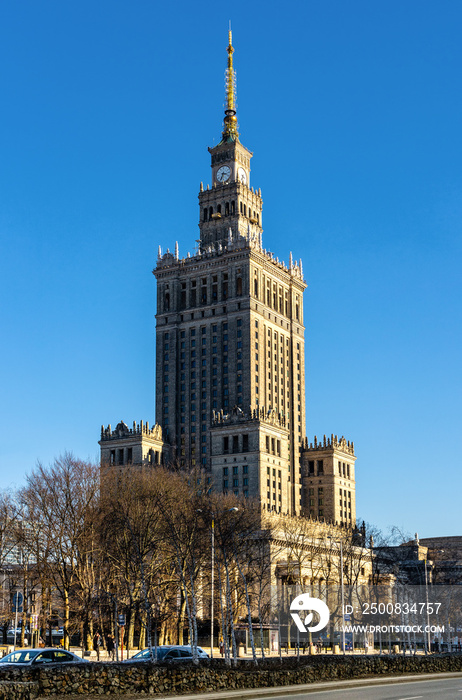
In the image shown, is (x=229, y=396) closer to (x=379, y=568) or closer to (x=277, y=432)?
(x=277, y=432)

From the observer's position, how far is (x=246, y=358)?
182 m

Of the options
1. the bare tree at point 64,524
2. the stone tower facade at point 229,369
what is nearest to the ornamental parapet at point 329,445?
the stone tower facade at point 229,369

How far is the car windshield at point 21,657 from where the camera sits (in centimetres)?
4134

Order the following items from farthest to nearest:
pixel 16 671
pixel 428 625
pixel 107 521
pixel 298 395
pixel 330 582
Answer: pixel 298 395
pixel 330 582
pixel 107 521
pixel 428 625
pixel 16 671

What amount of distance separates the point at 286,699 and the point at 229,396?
147 m

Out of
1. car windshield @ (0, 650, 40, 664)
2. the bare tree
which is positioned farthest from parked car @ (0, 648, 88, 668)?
the bare tree

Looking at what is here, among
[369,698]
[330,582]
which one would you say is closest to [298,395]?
[330,582]

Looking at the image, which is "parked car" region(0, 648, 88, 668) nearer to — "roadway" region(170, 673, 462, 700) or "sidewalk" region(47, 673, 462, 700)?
"sidewalk" region(47, 673, 462, 700)

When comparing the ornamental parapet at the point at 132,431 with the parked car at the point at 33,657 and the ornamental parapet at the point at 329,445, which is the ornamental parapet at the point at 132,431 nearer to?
the ornamental parapet at the point at 329,445

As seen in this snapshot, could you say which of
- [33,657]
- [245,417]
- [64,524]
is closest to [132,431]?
[245,417]

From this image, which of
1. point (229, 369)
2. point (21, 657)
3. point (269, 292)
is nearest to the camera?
point (21, 657)

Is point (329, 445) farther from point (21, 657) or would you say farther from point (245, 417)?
point (21, 657)

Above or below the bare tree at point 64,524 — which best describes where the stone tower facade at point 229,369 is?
above

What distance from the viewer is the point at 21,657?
41844mm
